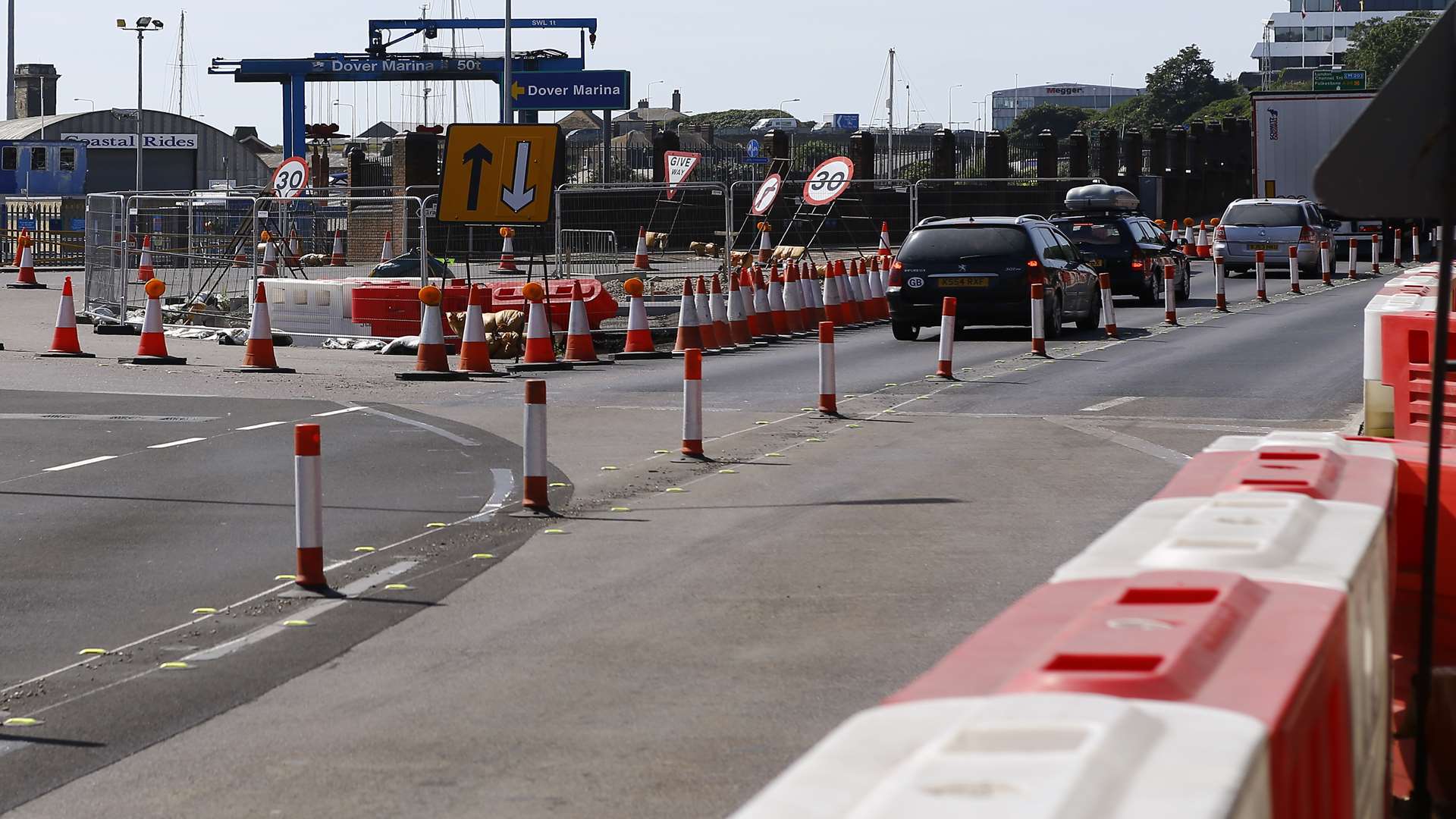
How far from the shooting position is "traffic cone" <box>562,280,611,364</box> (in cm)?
2091

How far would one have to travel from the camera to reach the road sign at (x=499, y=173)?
20.6 m

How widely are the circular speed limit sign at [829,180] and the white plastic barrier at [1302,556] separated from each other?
31183 mm

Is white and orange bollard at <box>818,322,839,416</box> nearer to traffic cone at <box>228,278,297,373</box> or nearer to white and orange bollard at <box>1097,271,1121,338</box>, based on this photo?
traffic cone at <box>228,278,297,373</box>

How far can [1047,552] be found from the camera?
31.0ft

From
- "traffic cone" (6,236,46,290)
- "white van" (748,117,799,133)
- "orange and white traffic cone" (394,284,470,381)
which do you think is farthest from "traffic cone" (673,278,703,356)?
"white van" (748,117,799,133)

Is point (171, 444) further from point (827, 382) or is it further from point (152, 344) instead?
point (152, 344)

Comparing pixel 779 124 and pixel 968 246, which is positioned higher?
pixel 779 124

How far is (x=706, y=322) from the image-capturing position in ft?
76.2

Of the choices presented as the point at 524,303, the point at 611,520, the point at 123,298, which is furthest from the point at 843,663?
the point at 123,298

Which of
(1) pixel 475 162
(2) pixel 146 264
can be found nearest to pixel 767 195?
(2) pixel 146 264


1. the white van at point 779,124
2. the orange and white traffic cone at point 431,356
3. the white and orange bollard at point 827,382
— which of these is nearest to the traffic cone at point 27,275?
the orange and white traffic cone at point 431,356

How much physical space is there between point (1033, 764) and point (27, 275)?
40.4 meters

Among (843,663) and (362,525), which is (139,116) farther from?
(843,663)

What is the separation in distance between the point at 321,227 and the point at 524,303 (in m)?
9.76
